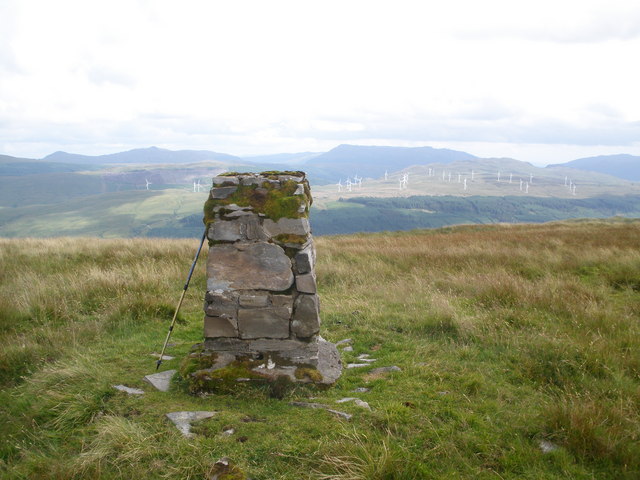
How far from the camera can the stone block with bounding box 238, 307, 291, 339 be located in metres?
4.96

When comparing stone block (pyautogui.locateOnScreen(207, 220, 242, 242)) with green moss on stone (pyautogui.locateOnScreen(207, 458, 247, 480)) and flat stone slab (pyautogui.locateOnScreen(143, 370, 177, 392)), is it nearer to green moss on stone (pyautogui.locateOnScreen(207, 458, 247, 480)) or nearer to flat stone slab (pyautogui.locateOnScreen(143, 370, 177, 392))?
flat stone slab (pyautogui.locateOnScreen(143, 370, 177, 392))

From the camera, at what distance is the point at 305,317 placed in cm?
496

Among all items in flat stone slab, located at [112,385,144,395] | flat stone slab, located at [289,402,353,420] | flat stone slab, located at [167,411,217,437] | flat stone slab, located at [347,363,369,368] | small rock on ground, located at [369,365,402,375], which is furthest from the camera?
flat stone slab, located at [347,363,369,368]

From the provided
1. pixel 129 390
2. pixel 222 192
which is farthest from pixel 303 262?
pixel 129 390

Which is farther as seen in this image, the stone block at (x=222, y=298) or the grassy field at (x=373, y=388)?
the stone block at (x=222, y=298)

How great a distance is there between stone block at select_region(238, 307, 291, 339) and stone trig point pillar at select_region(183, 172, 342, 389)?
1 cm

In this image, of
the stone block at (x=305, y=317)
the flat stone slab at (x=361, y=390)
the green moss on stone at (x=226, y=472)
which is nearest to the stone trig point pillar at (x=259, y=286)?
the stone block at (x=305, y=317)

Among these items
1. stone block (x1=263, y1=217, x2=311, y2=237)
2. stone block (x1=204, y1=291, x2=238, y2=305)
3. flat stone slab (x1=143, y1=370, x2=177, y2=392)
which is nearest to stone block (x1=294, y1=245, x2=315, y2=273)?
stone block (x1=263, y1=217, x2=311, y2=237)

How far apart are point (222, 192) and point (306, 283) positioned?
147 cm

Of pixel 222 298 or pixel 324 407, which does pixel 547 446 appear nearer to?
pixel 324 407

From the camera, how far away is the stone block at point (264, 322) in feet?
16.3

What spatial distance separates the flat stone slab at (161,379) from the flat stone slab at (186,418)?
76cm

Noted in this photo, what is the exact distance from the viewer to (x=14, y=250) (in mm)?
12617

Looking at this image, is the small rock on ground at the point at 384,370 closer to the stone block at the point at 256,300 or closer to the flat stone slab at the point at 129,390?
the stone block at the point at 256,300
